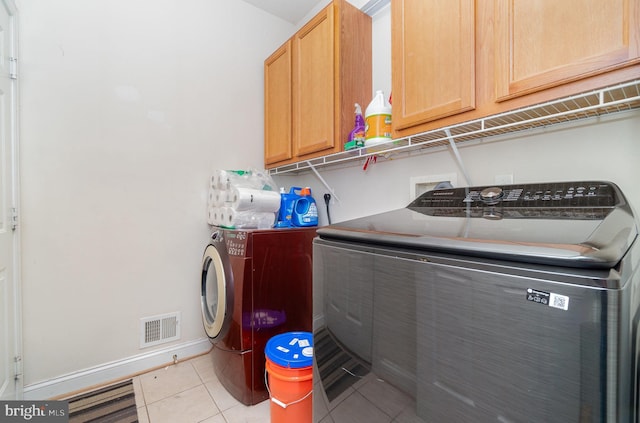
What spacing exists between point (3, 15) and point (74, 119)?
0.58 metres

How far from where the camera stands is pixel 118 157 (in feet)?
6.56

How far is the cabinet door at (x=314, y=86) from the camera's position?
1.81m

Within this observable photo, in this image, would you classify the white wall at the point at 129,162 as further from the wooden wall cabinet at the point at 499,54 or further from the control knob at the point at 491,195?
the wooden wall cabinet at the point at 499,54

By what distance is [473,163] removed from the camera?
147 cm

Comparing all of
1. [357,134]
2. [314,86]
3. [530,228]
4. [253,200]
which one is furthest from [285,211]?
[530,228]

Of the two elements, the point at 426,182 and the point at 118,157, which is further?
the point at 118,157

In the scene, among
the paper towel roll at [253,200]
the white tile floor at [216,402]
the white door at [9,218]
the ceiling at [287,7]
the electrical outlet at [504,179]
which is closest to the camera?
the white tile floor at [216,402]

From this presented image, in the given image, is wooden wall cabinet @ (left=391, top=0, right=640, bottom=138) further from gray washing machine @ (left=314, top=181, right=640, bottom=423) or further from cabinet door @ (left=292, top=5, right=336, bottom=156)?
cabinet door @ (left=292, top=5, right=336, bottom=156)

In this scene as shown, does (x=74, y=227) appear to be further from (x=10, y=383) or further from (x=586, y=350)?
(x=586, y=350)

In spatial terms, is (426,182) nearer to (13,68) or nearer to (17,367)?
(13,68)

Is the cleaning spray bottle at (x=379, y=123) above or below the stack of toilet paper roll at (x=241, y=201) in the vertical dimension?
above

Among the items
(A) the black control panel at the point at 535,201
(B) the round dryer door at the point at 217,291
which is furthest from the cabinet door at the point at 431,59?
(B) the round dryer door at the point at 217,291

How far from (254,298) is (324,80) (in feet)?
4.93

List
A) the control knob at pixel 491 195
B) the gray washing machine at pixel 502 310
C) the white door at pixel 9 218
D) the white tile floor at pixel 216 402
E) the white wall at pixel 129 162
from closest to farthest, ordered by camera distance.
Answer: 1. the gray washing machine at pixel 502 310
2. the white tile floor at pixel 216 402
3. the control knob at pixel 491 195
4. the white door at pixel 9 218
5. the white wall at pixel 129 162
